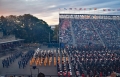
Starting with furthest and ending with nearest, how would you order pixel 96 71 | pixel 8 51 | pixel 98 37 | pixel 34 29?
pixel 34 29 < pixel 98 37 < pixel 8 51 < pixel 96 71

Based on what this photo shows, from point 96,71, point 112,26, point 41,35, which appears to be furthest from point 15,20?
point 96,71

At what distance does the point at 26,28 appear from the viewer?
3703 cm

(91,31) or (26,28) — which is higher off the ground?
(26,28)

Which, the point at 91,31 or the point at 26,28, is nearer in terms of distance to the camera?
the point at 26,28

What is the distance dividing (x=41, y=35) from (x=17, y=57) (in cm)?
1622

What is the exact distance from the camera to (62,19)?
4156 cm

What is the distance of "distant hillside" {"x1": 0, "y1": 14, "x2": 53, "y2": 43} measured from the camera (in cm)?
3544

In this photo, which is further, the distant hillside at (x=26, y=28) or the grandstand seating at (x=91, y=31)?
the distant hillside at (x=26, y=28)

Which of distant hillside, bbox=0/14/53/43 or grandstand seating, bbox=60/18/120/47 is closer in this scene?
grandstand seating, bbox=60/18/120/47

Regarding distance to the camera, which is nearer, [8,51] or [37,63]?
[37,63]

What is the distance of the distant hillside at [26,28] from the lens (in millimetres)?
35438

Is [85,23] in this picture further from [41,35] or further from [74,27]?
[41,35]

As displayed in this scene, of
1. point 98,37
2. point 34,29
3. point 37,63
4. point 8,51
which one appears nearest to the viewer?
point 37,63

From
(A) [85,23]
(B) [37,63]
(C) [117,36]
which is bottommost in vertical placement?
(B) [37,63]
